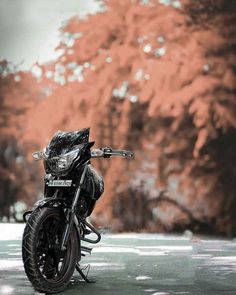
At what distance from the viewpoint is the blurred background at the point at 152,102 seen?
5.37 meters

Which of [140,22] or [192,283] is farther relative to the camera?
[140,22]

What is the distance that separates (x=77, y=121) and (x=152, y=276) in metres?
2.67

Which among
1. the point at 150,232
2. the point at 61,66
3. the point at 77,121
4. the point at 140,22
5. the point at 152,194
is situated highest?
the point at 140,22

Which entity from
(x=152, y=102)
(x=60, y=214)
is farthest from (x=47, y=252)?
(x=152, y=102)

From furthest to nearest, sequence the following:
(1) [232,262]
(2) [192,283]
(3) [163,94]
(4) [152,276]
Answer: (3) [163,94] < (1) [232,262] < (4) [152,276] < (2) [192,283]

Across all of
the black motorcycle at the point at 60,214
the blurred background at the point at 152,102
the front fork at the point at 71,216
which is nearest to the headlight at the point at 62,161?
the black motorcycle at the point at 60,214

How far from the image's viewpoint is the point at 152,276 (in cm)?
298

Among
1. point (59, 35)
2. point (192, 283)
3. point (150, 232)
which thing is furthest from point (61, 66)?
point (192, 283)

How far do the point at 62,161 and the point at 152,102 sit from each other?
113 inches

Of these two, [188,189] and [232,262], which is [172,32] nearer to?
[188,189]

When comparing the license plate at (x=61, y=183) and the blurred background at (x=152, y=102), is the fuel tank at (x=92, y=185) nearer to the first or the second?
the license plate at (x=61, y=183)

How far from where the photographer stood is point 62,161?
2631 mm

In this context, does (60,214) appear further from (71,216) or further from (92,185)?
(92,185)

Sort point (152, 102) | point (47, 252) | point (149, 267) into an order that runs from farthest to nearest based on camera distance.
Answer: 1. point (152, 102)
2. point (149, 267)
3. point (47, 252)
